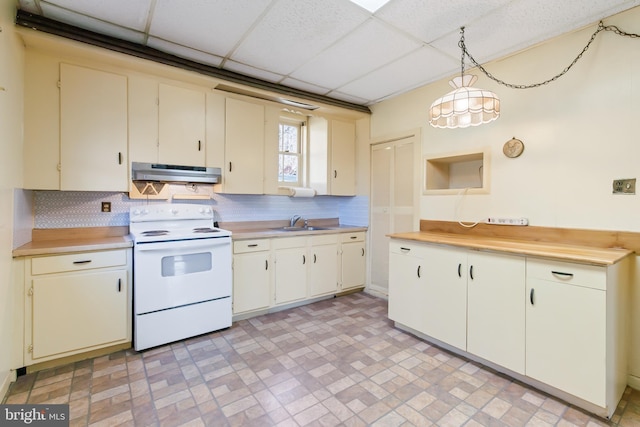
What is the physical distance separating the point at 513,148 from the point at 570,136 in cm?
39

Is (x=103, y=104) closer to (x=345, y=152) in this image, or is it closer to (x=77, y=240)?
(x=77, y=240)

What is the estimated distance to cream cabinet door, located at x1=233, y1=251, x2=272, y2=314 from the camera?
307cm

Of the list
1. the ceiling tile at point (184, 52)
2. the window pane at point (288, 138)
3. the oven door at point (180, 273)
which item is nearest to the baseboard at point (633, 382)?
the oven door at point (180, 273)

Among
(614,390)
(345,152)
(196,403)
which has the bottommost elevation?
(196,403)

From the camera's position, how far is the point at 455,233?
9.93ft

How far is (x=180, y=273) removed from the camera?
2.65 metres

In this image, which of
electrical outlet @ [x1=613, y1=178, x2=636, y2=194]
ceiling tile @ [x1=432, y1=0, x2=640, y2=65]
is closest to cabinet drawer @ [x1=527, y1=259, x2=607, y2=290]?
electrical outlet @ [x1=613, y1=178, x2=636, y2=194]

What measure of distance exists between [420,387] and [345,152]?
2.96 meters

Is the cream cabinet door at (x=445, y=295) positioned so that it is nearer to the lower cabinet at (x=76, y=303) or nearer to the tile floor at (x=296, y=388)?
the tile floor at (x=296, y=388)

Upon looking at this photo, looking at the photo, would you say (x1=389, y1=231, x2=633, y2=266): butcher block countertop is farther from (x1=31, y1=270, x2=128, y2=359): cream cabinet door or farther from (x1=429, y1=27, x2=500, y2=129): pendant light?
(x1=31, y1=270, x2=128, y2=359): cream cabinet door

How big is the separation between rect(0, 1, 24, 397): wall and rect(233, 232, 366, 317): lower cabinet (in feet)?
5.26

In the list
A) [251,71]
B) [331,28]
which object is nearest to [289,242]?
[251,71]

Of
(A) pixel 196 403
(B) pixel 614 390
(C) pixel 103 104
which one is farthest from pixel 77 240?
(B) pixel 614 390

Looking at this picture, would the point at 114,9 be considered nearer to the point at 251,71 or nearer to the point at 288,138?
the point at 251,71
